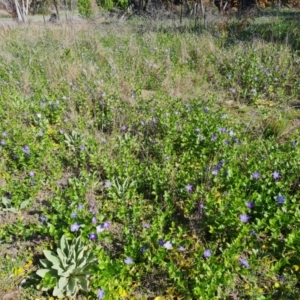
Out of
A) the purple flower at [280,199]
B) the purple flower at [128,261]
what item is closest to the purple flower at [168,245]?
the purple flower at [128,261]

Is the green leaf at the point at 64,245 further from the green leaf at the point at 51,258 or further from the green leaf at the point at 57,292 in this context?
the green leaf at the point at 57,292

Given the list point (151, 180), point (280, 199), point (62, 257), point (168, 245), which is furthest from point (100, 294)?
point (280, 199)

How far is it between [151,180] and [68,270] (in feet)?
3.54

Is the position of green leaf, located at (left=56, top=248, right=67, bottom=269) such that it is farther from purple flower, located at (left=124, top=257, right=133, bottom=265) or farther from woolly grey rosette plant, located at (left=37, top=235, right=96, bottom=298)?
purple flower, located at (left=124, top=257, right=133, bottom=265)

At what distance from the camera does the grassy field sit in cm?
196

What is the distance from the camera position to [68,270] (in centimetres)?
194

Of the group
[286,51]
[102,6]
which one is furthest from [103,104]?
[102,6]

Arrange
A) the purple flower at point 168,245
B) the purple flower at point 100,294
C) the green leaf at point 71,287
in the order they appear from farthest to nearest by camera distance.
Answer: the purple flower at point 168,245 → the green leaf at point 71,287 → the purple flower at point 100,294

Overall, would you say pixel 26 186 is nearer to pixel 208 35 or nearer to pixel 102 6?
pixel 208 35

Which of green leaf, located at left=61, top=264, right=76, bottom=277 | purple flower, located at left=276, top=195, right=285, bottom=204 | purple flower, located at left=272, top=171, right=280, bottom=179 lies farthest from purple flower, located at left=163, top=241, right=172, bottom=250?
purple flower, located at left=272, top=171, right=280, bottom=179

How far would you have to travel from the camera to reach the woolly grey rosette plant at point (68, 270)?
6.29 ft

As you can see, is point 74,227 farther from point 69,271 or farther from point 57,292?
point 57,292

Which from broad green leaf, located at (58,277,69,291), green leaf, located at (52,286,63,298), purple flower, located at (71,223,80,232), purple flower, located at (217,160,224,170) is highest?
purple flower, located at (217,160,224,170)

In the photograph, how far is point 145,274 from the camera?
6.72 ft
